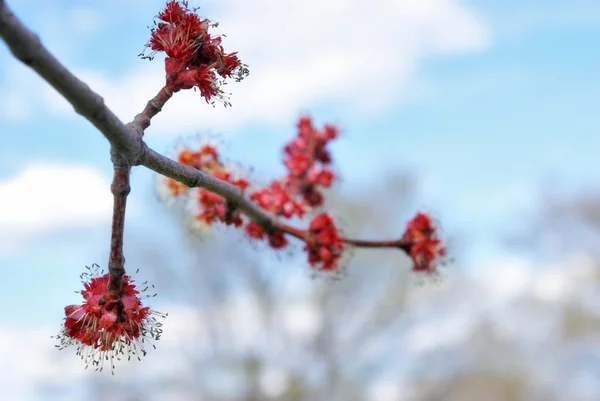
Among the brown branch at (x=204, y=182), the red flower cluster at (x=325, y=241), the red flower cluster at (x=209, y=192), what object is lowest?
the brown branch at (x=204, y=182)

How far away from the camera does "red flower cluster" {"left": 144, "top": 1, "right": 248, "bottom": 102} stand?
1.68 m

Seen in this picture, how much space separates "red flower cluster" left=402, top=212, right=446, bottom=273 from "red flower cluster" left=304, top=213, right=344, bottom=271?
248 millimetres

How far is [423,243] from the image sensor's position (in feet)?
7.92

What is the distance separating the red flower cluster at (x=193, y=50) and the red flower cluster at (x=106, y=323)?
1.59 ft

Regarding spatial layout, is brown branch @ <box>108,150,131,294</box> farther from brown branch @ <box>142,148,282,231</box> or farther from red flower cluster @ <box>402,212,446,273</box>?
red flower cluster @ <box>402,212,446,273</box>

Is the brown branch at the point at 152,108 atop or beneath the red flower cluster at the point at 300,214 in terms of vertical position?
beneath

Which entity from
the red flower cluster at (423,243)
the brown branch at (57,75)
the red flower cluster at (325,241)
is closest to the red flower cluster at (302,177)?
the red flower cluster at (325,241)

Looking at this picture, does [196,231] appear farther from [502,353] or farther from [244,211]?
[502,353]

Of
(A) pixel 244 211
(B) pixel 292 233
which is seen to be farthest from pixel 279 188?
(A) pixel 244 211

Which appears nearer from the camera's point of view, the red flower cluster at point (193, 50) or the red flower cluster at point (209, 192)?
the red flower cluster at point (193, 50)

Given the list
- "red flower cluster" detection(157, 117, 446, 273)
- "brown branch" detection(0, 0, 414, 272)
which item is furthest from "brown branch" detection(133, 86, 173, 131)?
"red flower cluster" detection(157, 117, 446, 273)

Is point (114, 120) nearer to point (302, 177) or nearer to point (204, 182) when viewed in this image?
point (204, 182)

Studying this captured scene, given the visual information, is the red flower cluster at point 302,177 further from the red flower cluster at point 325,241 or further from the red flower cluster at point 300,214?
the red flower cluster at point 325,241

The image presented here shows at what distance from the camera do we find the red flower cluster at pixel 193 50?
168 cm
